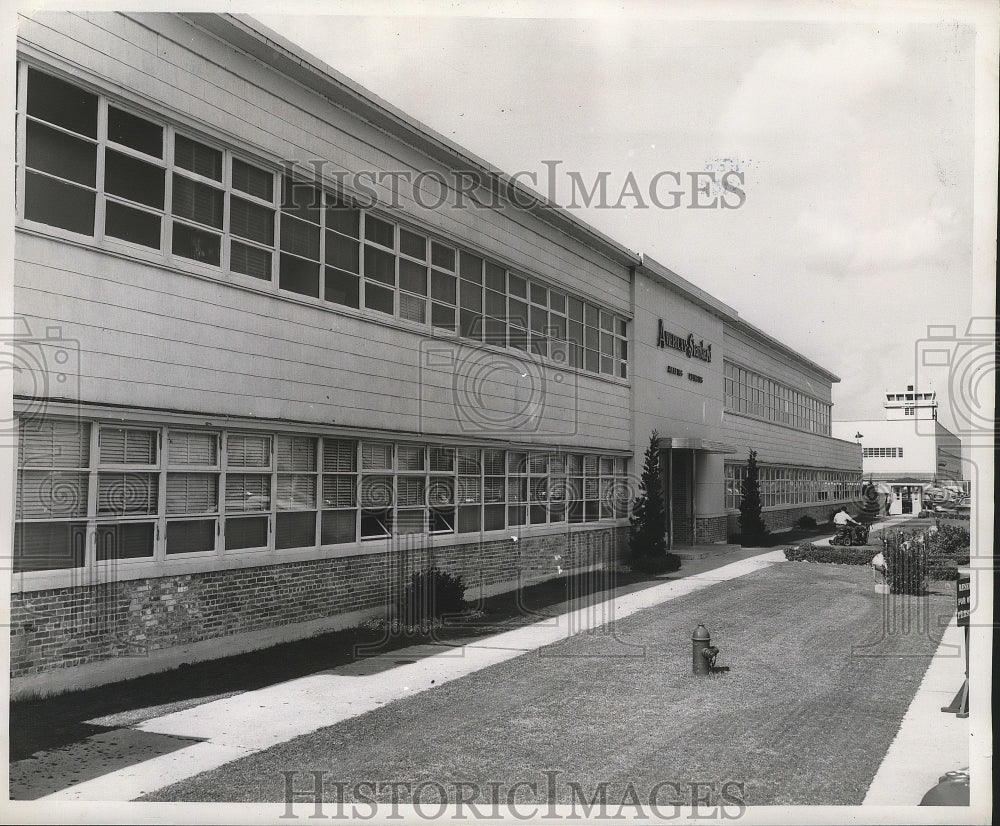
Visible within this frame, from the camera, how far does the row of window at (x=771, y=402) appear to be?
32.6m

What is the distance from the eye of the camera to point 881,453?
61812mm

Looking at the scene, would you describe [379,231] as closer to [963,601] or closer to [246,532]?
[246,532]

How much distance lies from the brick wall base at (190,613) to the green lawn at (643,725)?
2.89 m

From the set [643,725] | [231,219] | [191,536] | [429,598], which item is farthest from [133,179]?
[643,725]

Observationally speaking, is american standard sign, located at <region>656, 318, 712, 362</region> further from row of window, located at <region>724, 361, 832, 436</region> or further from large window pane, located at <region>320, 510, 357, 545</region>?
large window pane, located at <region>320, 510, 357, 545</region>

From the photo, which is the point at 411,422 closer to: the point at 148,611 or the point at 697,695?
the point at 148,611

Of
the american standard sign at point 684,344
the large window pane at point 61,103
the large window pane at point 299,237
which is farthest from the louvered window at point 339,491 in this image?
the american standard sign at point 684,344

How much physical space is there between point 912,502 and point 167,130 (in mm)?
51744

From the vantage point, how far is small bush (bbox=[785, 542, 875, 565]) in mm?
23684

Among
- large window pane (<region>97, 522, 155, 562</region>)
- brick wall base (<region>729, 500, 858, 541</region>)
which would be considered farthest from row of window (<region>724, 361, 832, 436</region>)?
large window pane (<region>97, 522, 155, 562</region>)

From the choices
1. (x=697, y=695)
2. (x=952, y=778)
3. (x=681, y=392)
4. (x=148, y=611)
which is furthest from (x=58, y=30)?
(x=681, y=392)

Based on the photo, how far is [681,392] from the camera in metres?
27.1

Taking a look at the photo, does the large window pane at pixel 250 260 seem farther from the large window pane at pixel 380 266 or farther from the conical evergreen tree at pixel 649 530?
the conical evergreen tree at pixel 649 530

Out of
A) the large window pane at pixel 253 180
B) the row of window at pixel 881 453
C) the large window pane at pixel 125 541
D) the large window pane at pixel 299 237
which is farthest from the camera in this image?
the row of window at pixel 881 453
